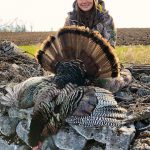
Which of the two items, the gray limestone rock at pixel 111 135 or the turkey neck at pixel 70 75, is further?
the turkey neck at pixel 70 75

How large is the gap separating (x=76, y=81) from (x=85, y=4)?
1302 mm

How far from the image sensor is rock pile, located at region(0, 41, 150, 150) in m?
5.69

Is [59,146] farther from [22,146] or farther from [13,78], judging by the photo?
[13,78]

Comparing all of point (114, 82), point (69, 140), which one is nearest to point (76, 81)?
point (114, 82)

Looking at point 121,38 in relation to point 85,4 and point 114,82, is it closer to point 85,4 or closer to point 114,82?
point 85,4

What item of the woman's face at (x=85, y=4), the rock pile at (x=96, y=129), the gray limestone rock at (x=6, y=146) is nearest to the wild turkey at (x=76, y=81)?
the rock pile at (x=96, y=129)

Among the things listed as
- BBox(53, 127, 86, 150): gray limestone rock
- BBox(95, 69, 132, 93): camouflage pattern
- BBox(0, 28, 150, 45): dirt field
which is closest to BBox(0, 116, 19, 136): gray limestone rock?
BBox(53, 127, 86, 150): gray limestone rock

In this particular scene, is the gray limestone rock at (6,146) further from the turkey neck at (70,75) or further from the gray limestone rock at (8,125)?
the turkey neck at (70,75)

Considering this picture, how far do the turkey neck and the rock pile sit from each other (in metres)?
0.56

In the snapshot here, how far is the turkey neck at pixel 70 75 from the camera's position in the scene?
20.7ft

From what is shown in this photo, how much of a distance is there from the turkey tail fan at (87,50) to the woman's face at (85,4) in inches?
31.4

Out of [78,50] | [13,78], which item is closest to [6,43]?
[13,78]

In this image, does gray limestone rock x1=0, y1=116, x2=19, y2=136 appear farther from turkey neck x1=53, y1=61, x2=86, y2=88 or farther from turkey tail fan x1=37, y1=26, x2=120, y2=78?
turkey tail fan x1=37, y1=26, x2=120, y2=78

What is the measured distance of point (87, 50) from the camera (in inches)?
250
